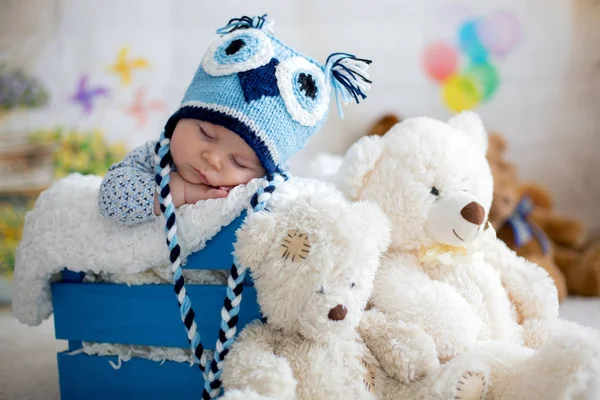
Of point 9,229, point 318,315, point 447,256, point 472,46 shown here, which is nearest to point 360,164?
point 447,256

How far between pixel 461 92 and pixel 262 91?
1.22 m

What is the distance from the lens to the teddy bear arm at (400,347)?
87 centimetres

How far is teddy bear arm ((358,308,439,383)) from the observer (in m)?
0.87

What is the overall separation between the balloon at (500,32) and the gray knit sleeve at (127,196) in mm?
1439

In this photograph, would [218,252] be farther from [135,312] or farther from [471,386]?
[471,386]

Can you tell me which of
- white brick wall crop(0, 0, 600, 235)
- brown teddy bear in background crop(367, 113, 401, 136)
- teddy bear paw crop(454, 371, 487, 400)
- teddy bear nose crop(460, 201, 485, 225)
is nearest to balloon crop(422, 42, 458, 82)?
white brick wall crop(0, 0, 600, 235)

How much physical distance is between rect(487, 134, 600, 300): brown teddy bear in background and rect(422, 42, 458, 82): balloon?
319 mm

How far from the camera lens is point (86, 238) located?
1.02 meters

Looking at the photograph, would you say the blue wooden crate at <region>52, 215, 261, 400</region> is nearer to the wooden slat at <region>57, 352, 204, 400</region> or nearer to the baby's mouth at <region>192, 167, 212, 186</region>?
the wooden slat at <region>57, 352, 204, 400</region>

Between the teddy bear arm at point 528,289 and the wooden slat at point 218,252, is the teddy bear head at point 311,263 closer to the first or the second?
the wooden slat at point 218,252

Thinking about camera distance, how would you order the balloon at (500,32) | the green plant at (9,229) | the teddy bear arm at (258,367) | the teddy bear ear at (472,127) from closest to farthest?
the teddy bear arm at (258,367) < the teddy bear ear at (472,127) < the green plant at (9,229) < the balloon at (500,32)

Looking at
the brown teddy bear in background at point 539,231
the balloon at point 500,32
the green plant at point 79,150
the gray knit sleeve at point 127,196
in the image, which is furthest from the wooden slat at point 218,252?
the balloon at point 500,32

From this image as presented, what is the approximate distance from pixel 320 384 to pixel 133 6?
1.54m

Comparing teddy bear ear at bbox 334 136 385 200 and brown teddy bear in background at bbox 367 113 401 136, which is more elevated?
teddy bear ear at bbox 334 136 385 200
